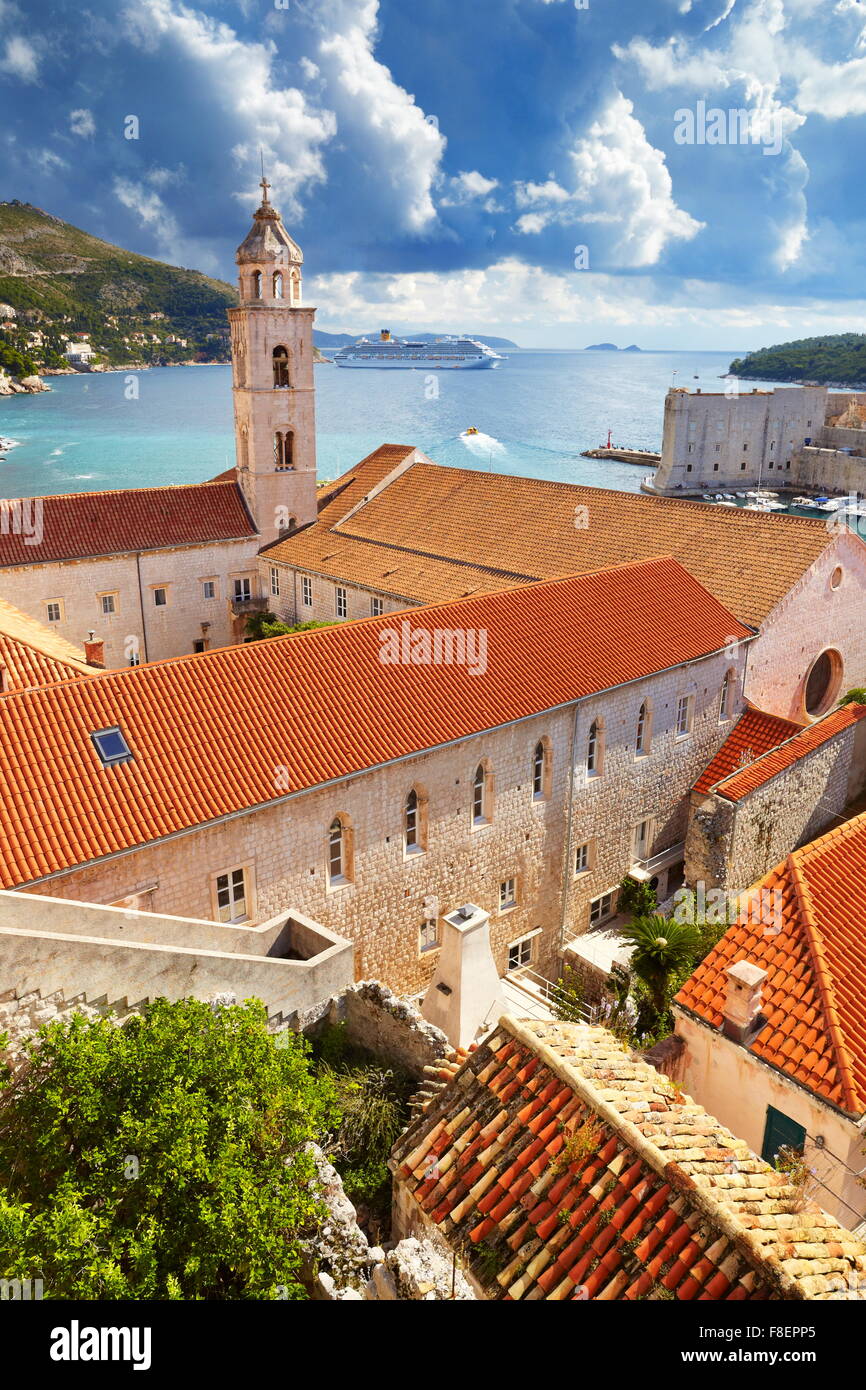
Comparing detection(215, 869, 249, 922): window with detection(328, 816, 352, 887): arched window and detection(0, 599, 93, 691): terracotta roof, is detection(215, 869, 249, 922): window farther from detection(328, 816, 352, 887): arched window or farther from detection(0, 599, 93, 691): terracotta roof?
detection(0, 599, 93, 691): terracotta roof

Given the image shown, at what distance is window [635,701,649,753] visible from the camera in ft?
78.0

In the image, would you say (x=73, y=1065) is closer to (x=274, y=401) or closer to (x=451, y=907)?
(x=451, y=907)

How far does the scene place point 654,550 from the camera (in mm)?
32438

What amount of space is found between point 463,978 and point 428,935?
486 cm

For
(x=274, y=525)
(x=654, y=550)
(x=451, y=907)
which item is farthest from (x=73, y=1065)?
(x=274, y=525)

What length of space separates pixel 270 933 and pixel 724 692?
1649 centimetres

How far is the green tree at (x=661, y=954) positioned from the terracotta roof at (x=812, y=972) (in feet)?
10.6

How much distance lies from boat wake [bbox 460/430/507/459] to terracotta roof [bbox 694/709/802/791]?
10215cm

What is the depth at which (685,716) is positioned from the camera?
25703 millimetres

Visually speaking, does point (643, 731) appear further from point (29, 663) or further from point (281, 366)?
point (281, 366)

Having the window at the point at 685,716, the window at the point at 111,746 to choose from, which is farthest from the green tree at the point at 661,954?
the window at the point at 111,746

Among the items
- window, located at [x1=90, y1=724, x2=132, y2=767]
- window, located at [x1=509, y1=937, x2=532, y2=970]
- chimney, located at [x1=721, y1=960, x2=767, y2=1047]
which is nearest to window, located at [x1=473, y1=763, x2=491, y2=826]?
window, located at [x1=509, y1=937, x2=532, y2=970]

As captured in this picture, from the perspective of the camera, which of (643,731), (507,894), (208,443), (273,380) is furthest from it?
(208,443)

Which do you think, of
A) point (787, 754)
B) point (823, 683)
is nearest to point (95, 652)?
point (787, 754)
